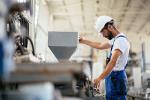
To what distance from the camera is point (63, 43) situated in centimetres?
396

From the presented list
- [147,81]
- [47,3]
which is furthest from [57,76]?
[47,3]

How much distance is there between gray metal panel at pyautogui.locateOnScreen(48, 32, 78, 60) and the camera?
3980 millimetres

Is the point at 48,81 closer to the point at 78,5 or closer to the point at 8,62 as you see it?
the point at 8,62

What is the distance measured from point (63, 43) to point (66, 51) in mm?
173

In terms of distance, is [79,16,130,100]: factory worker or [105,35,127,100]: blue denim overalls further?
[105,35,127,100]: blue denim overalls

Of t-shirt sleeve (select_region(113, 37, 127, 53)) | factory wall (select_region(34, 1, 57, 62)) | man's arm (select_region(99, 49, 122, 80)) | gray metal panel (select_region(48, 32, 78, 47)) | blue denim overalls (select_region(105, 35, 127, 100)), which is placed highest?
factory wall (select_region(34, 1, 57, 62))

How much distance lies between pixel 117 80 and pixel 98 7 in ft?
34.1

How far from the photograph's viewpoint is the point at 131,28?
18.4 m

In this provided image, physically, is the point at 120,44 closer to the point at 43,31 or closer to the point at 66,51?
the point at 66,51

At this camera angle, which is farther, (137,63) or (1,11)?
(137,63)

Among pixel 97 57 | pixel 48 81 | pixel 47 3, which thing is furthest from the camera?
pixel 97 57

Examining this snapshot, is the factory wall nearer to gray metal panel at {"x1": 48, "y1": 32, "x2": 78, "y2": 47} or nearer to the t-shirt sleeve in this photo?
gray metal panel at {"x1": 48, "y1": 32, "x2": 78, "y2": 47}

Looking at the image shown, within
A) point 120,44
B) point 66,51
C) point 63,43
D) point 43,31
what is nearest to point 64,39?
point 63,43

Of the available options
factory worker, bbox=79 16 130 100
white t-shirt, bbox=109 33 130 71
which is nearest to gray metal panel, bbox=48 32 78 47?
factory worker, bbox=79 16 130 100
